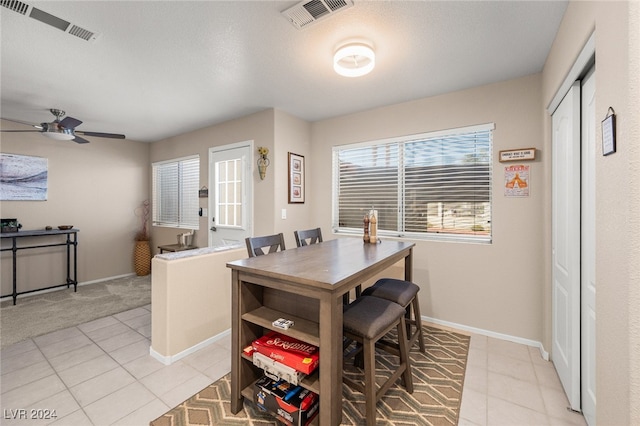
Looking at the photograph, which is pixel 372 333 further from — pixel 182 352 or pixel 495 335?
pixel 495 335

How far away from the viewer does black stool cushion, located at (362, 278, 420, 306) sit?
6.85 ft

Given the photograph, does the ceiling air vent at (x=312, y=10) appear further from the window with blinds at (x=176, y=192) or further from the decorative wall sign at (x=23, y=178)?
the decorative wall sign at (x=23, y=178)

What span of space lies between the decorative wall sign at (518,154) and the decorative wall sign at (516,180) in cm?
8

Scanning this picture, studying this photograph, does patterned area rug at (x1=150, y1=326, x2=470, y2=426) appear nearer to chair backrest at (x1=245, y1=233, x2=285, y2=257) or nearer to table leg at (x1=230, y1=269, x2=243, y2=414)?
table leg at (x1=230, y1=269, x2=243, y2=414)

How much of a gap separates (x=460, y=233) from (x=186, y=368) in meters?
2.93

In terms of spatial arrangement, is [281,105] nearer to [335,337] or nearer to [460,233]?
[460,233]

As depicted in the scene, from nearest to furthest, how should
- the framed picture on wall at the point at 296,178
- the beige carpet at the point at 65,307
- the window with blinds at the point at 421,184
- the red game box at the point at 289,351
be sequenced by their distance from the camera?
the red game box at the point at 289,351, the window with blinds at the point at 421,184, the beige carpet at the point at 65,307, the framed picture on wall at the point at 296,178

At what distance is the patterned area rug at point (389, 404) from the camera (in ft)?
5.67

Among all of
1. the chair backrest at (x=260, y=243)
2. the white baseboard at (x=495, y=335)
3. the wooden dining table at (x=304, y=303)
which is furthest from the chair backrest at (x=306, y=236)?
the white baseboard at (x=495, y=335)

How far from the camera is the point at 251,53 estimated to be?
2283 mm

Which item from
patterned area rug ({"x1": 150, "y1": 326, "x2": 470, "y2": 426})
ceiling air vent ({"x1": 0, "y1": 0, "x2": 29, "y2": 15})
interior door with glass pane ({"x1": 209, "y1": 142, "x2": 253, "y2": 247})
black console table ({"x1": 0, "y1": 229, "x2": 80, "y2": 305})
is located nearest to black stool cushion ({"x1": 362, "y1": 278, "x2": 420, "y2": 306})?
patterned area rug ({"x1": 150, "y1": 326, "x2": 470, "y2": 426})

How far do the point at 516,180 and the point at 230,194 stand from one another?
3.54 m

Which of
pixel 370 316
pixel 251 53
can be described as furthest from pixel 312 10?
pixel 370 316

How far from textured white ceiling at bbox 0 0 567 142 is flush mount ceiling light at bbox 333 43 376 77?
8 centimetres
